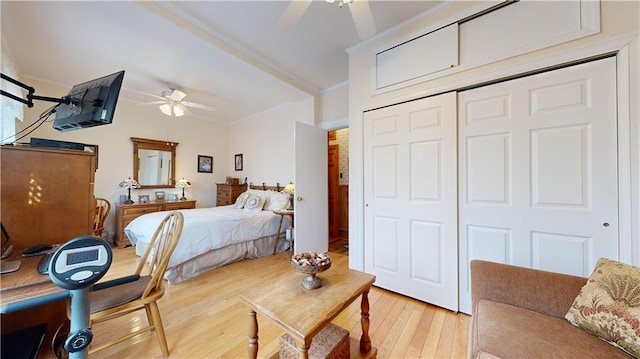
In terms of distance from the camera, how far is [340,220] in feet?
15.8

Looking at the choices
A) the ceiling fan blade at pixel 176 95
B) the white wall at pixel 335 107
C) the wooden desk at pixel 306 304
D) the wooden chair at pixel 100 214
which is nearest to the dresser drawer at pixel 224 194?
the wooden chair at pixel 100 214

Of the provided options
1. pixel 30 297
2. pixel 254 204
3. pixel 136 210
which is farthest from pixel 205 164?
pixel 30 297

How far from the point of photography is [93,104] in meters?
1.34

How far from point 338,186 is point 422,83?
294cm

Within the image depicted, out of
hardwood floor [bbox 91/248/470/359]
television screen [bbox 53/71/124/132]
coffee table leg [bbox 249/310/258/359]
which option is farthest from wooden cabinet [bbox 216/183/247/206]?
coffee table leg [bbox 249/310/258/359]

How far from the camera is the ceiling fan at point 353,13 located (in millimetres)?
1559

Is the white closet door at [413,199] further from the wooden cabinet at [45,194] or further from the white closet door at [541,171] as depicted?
the wooden cabinet at [45,194]

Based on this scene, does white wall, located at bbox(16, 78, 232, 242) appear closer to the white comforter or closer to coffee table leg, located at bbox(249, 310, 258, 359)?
the white comforter

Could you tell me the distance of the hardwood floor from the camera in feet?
5.13

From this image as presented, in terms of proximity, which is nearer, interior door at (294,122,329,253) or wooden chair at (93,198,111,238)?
interior door at (294,122,329,253)

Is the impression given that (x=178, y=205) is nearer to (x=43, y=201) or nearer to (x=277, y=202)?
(x=277, y=202)

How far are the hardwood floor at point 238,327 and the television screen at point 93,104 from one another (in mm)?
1508

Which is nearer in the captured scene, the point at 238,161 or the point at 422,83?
the point at 422,83

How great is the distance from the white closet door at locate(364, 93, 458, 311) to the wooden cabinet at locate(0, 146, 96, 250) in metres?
2.35
